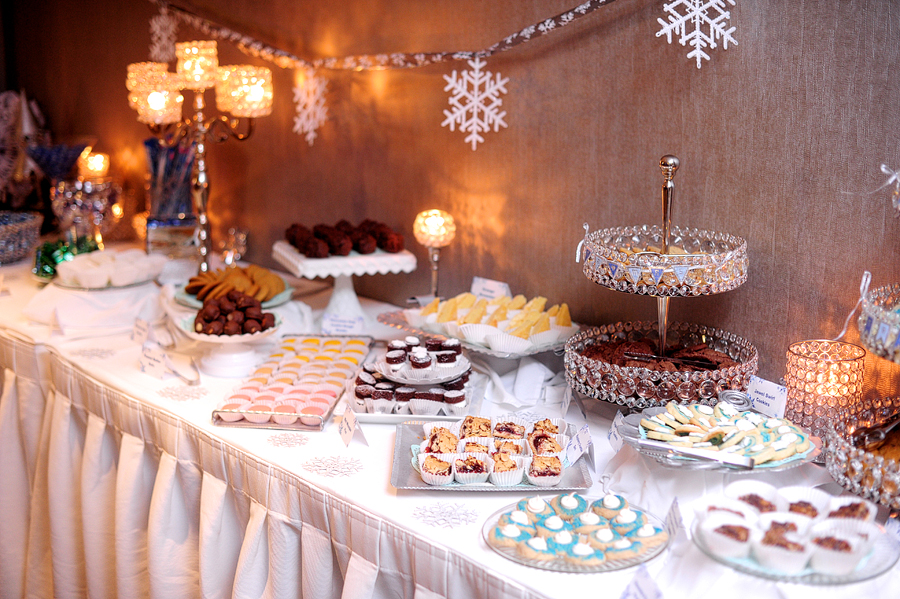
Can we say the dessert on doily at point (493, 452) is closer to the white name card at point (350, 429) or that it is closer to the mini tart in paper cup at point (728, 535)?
the white name card at point (350, 429)

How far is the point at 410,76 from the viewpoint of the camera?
202 cm

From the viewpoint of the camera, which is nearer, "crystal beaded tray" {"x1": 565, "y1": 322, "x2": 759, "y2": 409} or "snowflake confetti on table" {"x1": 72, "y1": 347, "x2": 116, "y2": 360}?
"crystal beaded tray" {"x1": 565, "y1": 322, "x2": 759, "y2": 409}

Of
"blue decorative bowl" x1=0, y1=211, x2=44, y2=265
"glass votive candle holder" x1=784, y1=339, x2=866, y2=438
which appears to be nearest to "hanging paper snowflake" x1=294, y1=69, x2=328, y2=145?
"blue decorative bowl" x1=0, y1=211, x2=44, y2=265

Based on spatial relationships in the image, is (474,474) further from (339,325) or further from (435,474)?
(339,325)

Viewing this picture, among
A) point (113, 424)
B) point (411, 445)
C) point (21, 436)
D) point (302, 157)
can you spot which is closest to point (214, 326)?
point (113, 424)

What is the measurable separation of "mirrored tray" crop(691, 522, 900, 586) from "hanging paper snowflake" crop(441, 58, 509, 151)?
1207mm

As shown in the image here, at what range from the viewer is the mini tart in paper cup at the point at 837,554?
81 cm

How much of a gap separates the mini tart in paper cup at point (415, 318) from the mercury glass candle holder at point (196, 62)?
2.75 feet

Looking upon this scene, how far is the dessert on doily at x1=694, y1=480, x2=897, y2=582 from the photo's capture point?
2.68 ft

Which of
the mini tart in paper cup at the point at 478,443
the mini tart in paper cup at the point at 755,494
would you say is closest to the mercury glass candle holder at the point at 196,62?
the mini tart in paper cup at the point at 478,443

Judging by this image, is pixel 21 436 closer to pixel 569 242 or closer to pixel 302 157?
pixel 302 157

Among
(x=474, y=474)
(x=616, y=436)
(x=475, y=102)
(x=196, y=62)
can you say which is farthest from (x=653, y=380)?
(x=196, y=62)

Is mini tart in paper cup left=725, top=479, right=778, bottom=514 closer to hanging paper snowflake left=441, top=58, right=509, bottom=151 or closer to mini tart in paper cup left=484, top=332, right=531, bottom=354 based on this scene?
mini tart in paper cup left=484, top=332, right=531, bottom=354

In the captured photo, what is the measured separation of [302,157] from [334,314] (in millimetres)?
690
